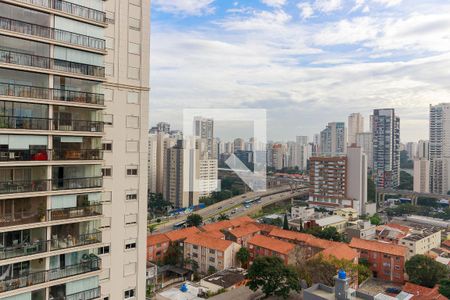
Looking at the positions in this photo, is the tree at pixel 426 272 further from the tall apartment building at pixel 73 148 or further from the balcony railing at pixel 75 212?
the balcony railing at pixel 75 212

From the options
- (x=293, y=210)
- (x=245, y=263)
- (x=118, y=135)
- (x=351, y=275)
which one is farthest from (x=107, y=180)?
(x=293, y=210)

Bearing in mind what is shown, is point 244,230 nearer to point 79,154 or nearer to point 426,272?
point 426,272

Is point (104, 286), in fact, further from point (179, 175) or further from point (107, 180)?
point (179, 175)

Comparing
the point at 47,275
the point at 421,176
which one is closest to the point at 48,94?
the point at 47,275

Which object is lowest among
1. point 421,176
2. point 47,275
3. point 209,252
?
point 209,252

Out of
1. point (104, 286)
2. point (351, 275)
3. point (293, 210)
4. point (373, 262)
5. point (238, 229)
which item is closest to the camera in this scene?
point (104, 286)
